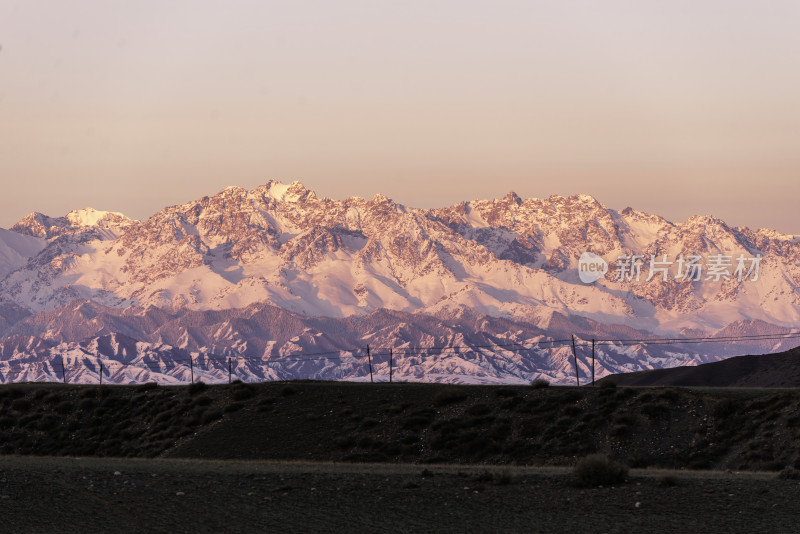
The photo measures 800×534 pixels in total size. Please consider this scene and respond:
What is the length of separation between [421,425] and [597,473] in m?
27.8

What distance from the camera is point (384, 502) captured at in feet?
116

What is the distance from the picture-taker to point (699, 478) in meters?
38.7

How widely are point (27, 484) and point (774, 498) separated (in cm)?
2223

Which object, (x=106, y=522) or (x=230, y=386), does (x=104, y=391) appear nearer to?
(x=230, y=386)

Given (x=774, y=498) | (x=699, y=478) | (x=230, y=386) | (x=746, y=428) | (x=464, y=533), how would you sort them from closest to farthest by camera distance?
(x=464, y=533)
(x=774, y=498)
(x=699, y=478)
(x=746, y=428)
(x=230, y=386)

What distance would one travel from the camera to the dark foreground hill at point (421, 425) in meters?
57.6

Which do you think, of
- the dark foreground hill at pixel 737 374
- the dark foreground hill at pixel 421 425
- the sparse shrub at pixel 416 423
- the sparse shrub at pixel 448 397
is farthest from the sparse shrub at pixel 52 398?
the dark foreground hill at pixel 737 374

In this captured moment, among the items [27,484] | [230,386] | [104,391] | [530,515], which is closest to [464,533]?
[530,515]

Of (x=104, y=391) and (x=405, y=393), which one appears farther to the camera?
(x=104, y=391)

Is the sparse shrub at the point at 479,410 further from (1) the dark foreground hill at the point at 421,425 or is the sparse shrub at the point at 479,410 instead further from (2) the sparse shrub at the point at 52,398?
(2) the sparse shrub at the point at 52,398

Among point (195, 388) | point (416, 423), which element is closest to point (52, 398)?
point (195, 388)

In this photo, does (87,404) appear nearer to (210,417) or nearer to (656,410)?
(210,417)

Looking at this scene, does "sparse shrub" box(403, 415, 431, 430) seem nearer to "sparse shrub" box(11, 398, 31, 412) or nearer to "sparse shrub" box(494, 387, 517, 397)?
"sparse shrub" box(494, 387, 517, 397)

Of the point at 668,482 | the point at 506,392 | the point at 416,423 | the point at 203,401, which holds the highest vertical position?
the point at 506,392
